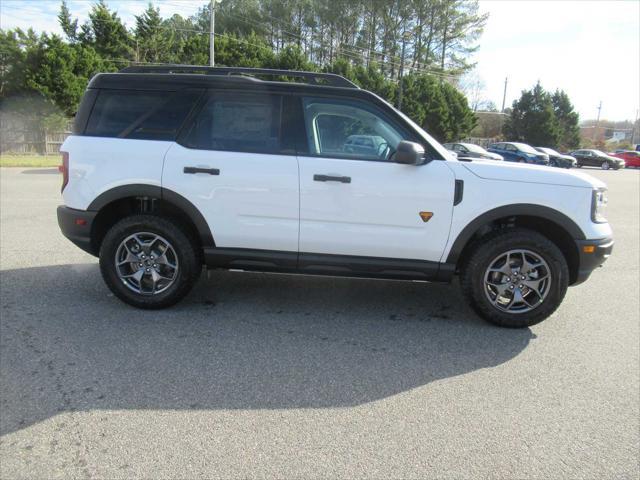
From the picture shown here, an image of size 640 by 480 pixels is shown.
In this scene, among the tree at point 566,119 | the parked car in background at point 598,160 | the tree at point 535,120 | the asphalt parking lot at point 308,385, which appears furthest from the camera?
Result: the tree at point 566,119

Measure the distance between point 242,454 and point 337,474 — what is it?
0.50 m

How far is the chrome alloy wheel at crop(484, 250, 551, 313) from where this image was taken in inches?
166

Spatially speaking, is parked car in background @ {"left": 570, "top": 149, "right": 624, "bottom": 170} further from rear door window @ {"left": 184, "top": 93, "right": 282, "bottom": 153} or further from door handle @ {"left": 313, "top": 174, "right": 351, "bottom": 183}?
rear door window @ {"left": 184, "top": 93, "right": 282, "bottom": 153}

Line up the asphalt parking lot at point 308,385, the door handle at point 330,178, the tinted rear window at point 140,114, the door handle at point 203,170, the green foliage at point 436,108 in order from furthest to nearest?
1. the green foliage at point 436,108
2. the tinted rear window at point 140,114
3. the door handle at point 203,170
4. the door handle at point 330,178
5. the asphalt parking lot at point 308,385

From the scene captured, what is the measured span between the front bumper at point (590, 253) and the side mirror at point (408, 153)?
5.02 ft

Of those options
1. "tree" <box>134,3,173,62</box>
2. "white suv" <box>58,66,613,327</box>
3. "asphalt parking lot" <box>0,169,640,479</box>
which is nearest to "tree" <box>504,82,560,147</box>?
"tree" <box>134,3,173,62</box>

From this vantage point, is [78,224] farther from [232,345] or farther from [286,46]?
[286,46]

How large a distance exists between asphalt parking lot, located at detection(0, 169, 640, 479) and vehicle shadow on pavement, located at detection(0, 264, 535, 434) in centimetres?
2

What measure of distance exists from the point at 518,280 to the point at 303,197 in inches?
77.0

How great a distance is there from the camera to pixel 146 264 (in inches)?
176

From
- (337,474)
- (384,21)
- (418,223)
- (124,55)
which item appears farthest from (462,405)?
(384,21)

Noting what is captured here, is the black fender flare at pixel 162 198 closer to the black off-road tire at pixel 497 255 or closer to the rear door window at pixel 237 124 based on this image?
the rear door window at pixel 237 124

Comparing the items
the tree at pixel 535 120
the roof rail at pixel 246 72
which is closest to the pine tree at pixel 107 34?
the roof rail at pixel 246 72

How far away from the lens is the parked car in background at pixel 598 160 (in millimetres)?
38031
